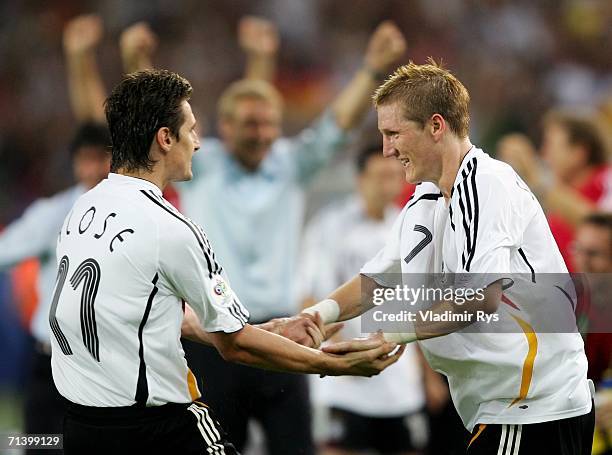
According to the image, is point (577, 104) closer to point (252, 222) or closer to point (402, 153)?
point (252, 222)

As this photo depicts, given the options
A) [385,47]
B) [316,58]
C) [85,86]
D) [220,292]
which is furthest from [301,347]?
[316,58]

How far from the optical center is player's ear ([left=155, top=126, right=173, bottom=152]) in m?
3.71

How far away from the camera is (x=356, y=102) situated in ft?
21.8

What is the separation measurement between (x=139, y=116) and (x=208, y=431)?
113 cm

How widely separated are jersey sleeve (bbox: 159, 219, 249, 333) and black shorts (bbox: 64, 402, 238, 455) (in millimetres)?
331

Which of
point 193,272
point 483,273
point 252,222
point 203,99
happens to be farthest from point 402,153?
point 203,99

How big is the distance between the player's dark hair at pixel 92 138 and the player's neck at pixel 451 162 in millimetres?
3188

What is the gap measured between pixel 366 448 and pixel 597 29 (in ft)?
29.2

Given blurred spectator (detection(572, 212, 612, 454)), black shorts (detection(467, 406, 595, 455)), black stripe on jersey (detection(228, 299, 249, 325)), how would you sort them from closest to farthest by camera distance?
black stripe on jersey (detection(228, 299, 249, 325)) < black shorts (detection(467, 406, 595, 455)) < blurred spectator (detection(572, 212, 612, 454))

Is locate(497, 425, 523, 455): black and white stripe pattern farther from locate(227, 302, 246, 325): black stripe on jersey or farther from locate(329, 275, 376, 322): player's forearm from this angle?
locate(227, 302, 246, 325): black stripe on jersey

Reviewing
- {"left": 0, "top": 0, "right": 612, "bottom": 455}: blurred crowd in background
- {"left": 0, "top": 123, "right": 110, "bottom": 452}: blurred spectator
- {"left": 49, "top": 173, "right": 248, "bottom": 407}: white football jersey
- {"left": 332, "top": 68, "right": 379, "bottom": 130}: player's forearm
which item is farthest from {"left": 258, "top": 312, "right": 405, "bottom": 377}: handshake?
{"left": 0, "top": 0, "right": 612, "bottom": 455}: blurred crowd in background

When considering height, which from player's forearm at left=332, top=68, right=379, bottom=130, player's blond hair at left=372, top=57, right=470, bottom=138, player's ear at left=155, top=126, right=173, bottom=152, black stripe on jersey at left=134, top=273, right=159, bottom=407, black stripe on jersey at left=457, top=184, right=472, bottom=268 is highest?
player's forearm at left=332, top=68, right=379, bottom=130

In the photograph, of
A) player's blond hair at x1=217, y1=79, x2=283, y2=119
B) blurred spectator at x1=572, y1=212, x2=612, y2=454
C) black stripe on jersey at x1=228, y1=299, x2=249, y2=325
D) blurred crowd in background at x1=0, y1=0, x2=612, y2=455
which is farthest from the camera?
blurred crowd in background at x1=0, y1=0, x2=612, y2=455

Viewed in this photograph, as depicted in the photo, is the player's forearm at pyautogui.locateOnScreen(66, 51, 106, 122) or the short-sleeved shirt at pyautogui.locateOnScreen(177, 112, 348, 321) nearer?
the short-sleeved shirt at pyautogui.locateOnScreen(177, 112, 348, 321)
